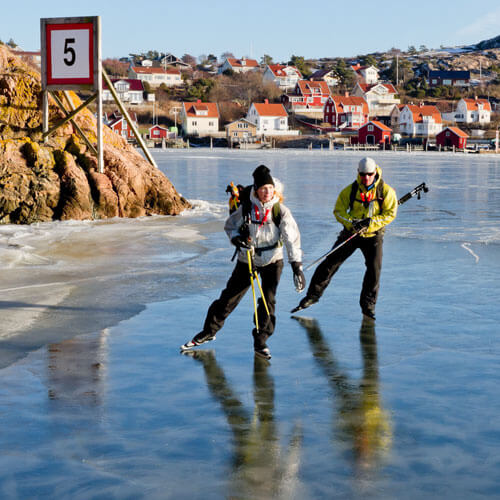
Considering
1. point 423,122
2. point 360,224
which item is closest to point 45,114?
point 360,224

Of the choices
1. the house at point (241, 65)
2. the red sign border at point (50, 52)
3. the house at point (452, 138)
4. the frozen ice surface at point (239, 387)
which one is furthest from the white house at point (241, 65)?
the frozen ice surface at point (239, 387)

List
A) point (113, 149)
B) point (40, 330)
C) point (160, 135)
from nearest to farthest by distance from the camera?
point (40, 330), point (113, 149), point (160, 135)

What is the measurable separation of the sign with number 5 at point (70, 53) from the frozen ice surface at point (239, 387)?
7.01 meters

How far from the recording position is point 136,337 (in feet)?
21.8

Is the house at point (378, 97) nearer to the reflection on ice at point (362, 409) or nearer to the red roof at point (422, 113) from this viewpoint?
the red roof at point (422, 113)

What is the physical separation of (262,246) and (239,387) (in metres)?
1.28

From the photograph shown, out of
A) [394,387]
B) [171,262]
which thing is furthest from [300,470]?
[171,262]

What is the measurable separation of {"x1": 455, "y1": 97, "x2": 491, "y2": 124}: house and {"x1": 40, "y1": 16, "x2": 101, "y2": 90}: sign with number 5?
4351 inches

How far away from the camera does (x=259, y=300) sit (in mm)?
6230

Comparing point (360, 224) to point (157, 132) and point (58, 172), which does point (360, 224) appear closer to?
point (58, 172)

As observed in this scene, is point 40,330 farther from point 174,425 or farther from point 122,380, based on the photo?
point 174,425

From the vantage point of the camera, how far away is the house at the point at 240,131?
10294 cm

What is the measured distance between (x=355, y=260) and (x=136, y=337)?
5.17m

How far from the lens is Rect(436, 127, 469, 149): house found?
3622 inches
